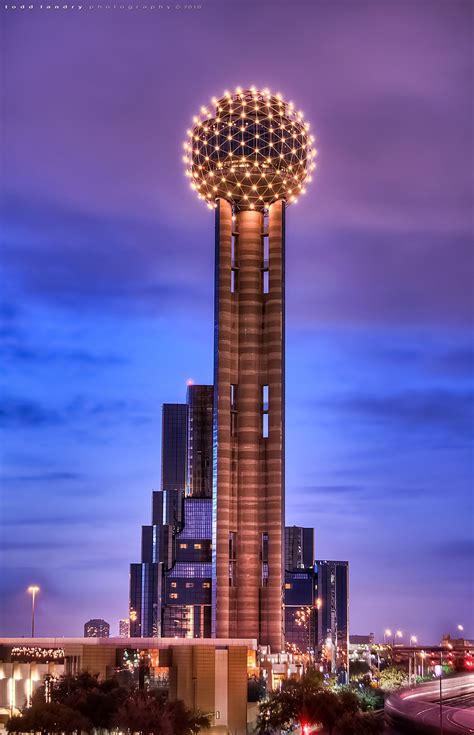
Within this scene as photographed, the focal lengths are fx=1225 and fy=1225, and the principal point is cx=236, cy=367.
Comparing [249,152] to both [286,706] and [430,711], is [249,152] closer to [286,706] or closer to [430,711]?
[430,711]

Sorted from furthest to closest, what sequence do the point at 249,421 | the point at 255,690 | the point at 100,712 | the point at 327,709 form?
the point at 249,421
the point at 255,690
the point at 327,709
the point at 100,712

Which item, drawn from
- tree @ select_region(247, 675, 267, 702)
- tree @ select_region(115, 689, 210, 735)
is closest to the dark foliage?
tree @ select_region(115, 689, 210, 735)

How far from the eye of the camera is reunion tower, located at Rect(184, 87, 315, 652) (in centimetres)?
17700

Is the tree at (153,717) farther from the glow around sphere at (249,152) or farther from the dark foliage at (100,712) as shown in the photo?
the glow around sphere at (249,152)

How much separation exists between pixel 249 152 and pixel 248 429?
42.5m

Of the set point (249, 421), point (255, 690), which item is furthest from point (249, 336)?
point (255, 690)

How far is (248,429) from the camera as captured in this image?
18100cm

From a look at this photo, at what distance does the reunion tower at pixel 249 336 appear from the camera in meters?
177

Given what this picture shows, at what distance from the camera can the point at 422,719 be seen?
327ft

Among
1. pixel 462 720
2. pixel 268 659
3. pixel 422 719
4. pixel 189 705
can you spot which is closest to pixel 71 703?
pixel 189 705

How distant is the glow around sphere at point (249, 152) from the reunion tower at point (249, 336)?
15 centimetres

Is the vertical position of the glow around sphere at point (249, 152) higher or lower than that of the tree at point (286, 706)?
higher

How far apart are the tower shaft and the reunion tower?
0.15 m

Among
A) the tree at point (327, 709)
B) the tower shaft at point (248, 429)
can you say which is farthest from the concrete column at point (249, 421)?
the tree at point (327, 709)
